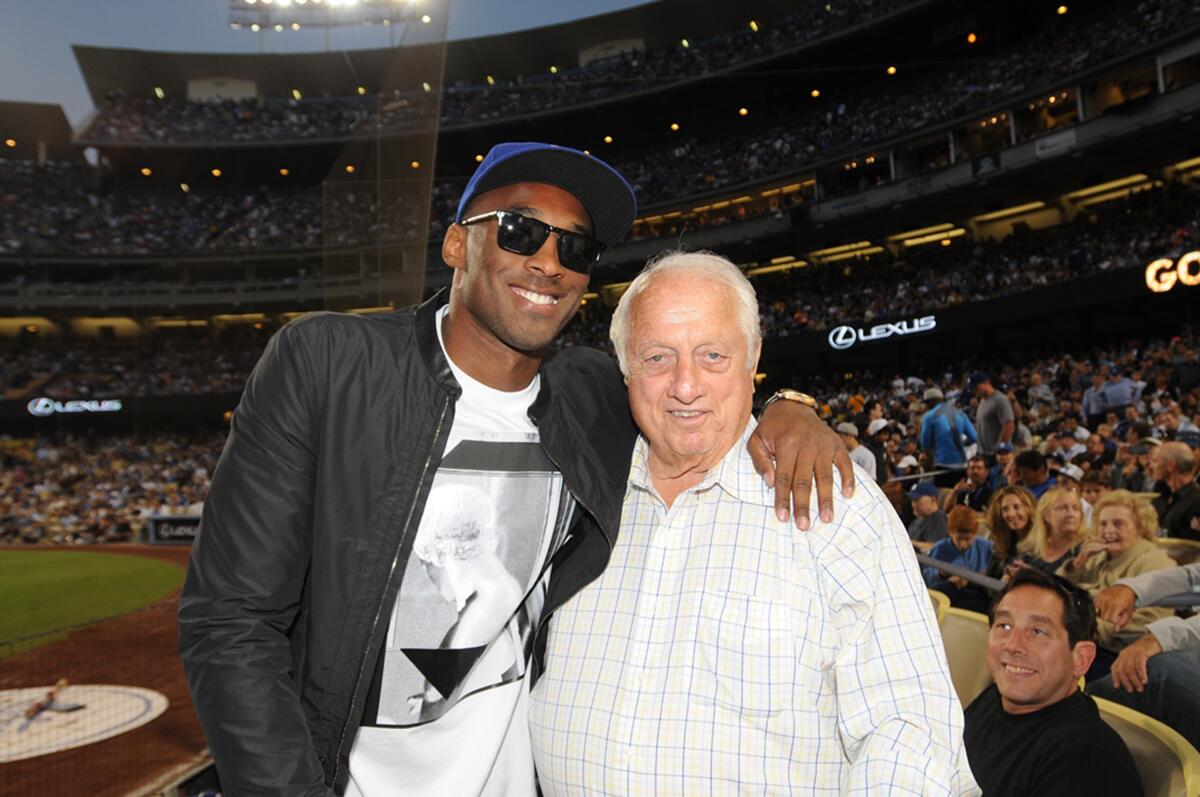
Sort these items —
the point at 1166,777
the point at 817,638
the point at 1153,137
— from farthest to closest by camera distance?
1. the point at 1153,137
2. the point at 1166,777
3. the point at 817,638

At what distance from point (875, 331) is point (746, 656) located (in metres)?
28.8

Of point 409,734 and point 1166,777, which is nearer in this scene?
point 409,734

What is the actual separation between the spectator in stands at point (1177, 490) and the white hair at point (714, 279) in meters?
5.05

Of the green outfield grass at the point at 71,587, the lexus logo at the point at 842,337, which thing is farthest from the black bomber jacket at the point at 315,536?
the lexus logo at the point at 842,337

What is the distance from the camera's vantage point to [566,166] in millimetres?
2096

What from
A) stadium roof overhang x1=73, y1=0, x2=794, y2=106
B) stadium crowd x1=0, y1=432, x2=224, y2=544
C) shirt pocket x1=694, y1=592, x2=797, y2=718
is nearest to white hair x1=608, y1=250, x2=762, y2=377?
shirt pocket x1=694, y1=592, x2=797, y2=718

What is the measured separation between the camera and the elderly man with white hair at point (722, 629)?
159cm

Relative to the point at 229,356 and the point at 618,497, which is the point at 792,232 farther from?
the point at 618,497

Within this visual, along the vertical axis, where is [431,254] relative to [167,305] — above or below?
above

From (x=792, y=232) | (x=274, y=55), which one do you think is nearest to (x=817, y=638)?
(x=792, y=232)

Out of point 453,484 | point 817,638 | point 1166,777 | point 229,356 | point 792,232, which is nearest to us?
point 817,638

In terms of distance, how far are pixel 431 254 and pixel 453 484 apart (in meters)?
25.4

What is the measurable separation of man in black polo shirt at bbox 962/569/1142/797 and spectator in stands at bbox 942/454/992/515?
4.82 m

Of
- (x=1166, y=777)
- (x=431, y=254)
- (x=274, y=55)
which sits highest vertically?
(x=274, y=55)
